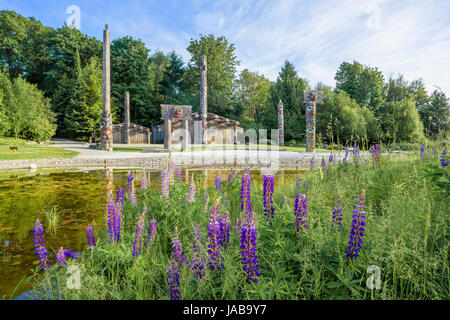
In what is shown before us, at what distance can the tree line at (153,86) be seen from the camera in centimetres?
3275

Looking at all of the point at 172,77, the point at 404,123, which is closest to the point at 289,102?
the point at 404,123

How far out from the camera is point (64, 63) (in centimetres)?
4091

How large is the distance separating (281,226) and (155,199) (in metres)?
1.50

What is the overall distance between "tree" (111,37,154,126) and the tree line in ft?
0.48

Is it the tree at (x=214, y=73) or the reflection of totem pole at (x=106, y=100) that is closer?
the reflection of totem pole at (x=106, y=100)

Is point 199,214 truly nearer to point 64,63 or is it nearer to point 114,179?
point 114,179

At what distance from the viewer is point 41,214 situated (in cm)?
395

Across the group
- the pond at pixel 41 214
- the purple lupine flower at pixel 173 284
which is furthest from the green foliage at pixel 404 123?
the purple lupine flower at pixel 173 284

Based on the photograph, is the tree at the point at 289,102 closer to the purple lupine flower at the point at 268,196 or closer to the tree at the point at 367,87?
the tree at the point at 367,87

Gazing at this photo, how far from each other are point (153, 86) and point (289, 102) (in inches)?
828

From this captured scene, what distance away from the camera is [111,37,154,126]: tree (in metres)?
39.4

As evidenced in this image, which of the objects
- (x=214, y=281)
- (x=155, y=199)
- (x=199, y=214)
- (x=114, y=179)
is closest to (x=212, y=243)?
(x=214, y=281)

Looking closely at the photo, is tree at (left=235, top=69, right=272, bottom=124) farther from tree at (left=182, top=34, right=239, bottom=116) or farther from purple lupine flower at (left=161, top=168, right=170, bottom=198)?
purple lupine flower at (left=161, top=168, right=170, bottom=198)

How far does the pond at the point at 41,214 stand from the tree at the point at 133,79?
3478 centimetres
